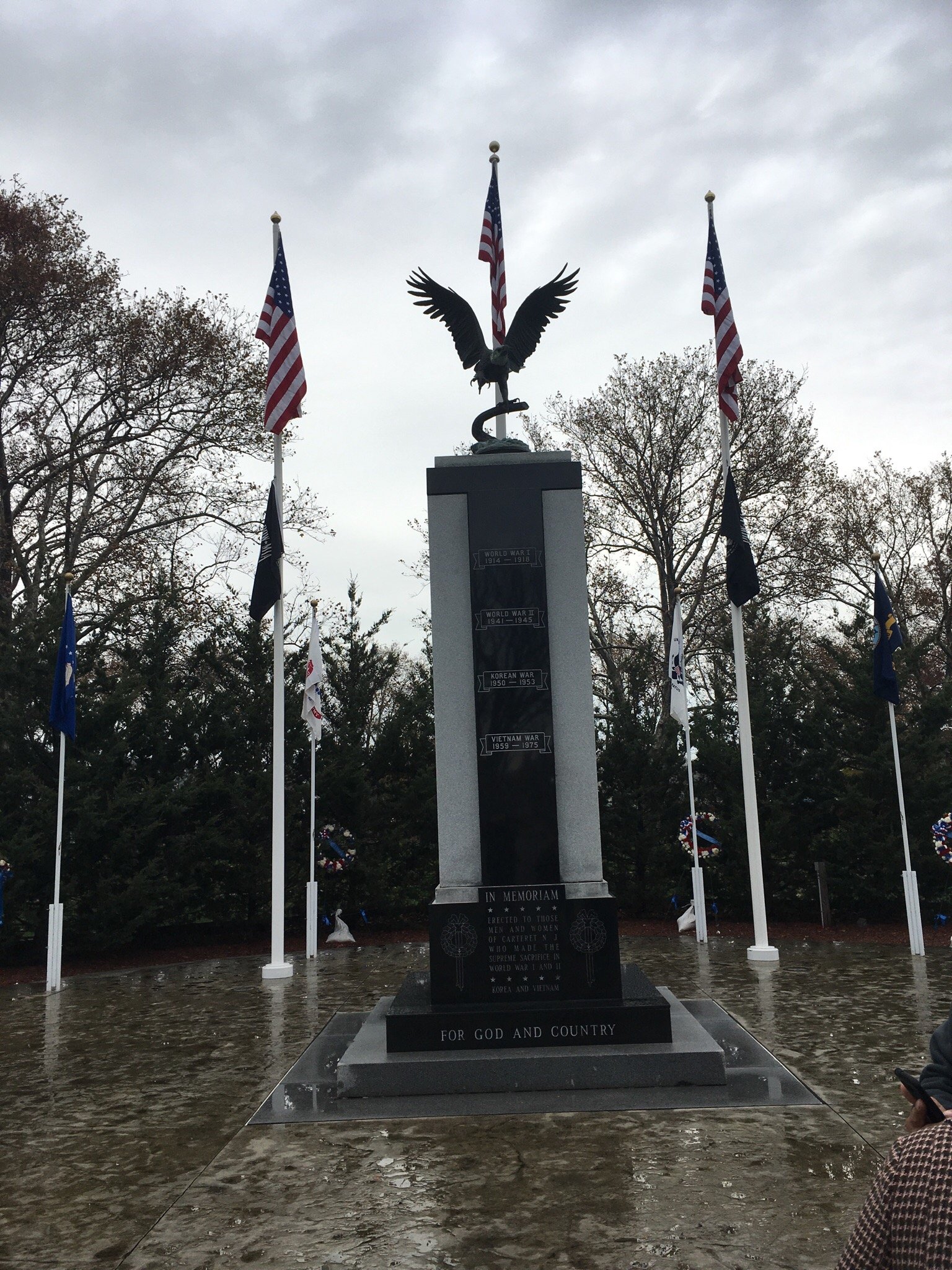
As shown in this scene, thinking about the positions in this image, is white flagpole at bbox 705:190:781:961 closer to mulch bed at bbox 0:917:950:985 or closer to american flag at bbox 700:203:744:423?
american flag at bbox 700:203:744:423

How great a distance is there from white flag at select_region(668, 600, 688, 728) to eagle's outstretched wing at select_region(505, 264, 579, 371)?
19.7ft

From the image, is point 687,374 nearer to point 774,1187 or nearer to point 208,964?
point 208,964

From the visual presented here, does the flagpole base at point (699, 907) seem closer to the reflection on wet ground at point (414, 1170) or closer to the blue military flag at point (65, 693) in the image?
the reflection on wet ground at point (414, 1170)

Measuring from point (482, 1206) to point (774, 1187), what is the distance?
3.97 feet

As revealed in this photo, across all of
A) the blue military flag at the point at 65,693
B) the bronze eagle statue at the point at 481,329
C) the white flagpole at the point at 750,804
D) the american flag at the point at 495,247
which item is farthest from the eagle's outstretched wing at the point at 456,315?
the blue military flag at the point at 65,693

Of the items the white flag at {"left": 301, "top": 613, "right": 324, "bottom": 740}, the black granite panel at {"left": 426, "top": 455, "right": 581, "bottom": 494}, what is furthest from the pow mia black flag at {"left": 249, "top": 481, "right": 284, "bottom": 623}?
the black granite panel at {"left": 426, "top": 455, "right": 581, "bottom": 494}

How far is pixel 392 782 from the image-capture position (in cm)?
1570

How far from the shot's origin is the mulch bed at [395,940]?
12211 millimetres

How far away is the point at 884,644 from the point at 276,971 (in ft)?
24.9

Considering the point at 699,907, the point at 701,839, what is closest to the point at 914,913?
the point at 699,907

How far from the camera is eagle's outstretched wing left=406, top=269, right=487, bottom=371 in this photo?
767cm

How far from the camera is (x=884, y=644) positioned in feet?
35.7

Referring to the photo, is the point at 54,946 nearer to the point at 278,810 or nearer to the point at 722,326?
the point at 278,810

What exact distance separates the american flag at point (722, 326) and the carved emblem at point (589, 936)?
6.24 metres
